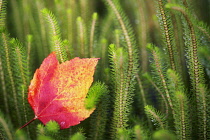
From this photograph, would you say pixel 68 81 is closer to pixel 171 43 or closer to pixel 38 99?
pixel 38 99

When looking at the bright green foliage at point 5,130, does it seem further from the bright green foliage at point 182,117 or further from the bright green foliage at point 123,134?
the bright green foliage at point 182,117

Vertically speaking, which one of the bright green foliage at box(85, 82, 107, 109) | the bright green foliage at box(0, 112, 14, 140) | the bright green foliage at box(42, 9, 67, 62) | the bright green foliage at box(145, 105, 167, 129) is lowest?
the bright green foliage at box(0, 112, 14, 140)

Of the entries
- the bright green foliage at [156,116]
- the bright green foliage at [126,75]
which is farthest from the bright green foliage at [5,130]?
the bright green foliage at [156,116]

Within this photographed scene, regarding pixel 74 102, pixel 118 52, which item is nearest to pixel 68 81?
pixel 74 102

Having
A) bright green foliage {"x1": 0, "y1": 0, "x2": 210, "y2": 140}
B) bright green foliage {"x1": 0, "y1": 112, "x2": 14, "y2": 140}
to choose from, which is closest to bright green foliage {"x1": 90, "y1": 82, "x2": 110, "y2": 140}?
bright green foliage {"x1": 0, "y1": 0, "x2": 210, "y2": 140}

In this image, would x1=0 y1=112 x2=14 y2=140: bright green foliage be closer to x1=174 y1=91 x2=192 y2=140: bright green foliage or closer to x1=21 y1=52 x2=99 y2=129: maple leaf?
x1=21 y1=52 x2=99 y2=129: maple leaf
